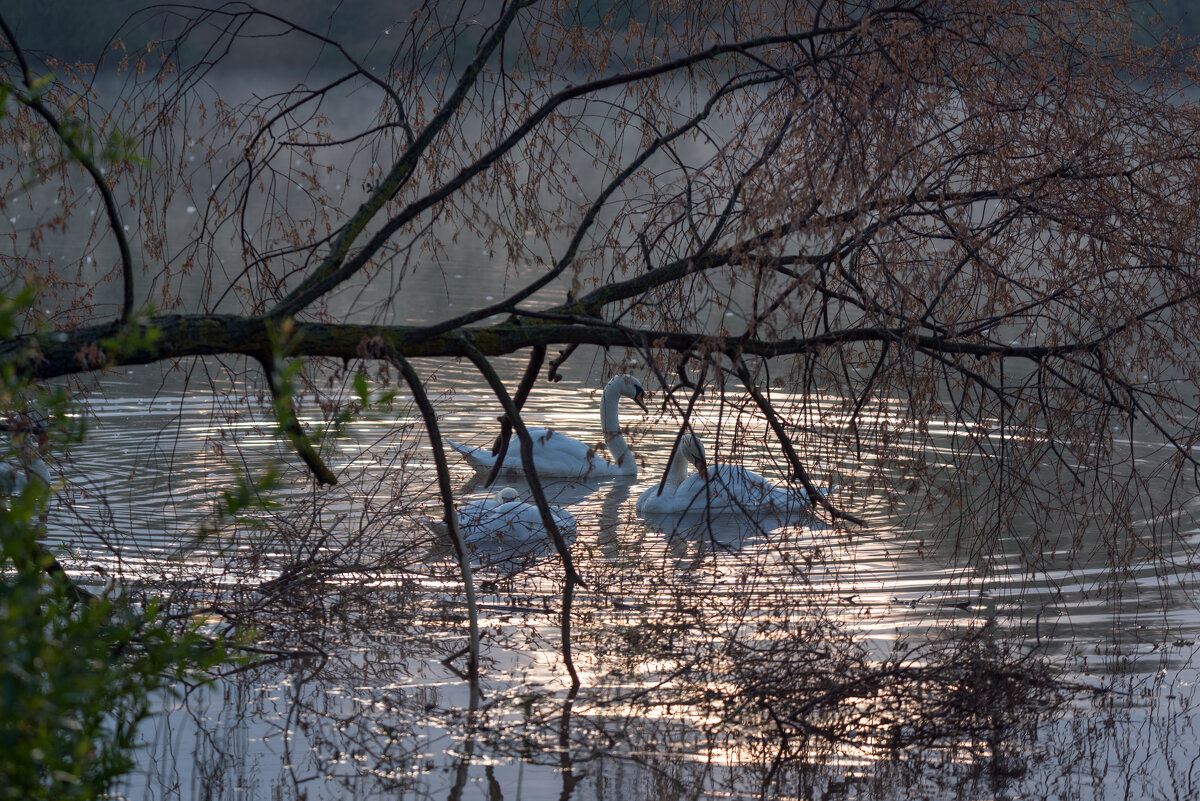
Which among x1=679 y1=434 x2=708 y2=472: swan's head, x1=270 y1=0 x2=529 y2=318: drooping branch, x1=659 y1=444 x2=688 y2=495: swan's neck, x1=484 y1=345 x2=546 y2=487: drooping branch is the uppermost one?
x1=270 y1=0 x2=529 y2=318: drooping branch

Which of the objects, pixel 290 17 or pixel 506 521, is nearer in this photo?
pixel 290 17

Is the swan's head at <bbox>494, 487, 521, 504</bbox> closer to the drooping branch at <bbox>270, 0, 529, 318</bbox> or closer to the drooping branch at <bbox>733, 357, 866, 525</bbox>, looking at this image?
the drooping branch at <bbox>270, 0, 529, 318</bbox>

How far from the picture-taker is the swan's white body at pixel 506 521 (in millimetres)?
7281

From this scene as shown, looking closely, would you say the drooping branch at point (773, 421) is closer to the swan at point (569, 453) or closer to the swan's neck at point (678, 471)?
the swan's neck at point (678, 471)

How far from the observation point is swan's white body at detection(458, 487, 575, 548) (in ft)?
23.9

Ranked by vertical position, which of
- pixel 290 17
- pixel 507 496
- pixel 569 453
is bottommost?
pixel 507 496

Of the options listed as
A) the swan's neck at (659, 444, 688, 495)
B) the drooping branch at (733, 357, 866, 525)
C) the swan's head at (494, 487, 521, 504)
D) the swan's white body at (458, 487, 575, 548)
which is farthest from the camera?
the swan's neck at (659, 444, 688, 495)

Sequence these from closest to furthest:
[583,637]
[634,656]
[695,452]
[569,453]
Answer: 1. [634,656]
2. [583,637]
3. [695,452]
4. [569,453]

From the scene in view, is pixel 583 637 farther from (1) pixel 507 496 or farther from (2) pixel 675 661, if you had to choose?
(1) pixel 507 496

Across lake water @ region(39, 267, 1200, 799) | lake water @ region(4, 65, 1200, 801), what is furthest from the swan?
lake water @ region(4, 65, 1200, 801)

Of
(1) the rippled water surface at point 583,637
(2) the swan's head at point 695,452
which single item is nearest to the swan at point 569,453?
(2) the swan's head at point 695,452

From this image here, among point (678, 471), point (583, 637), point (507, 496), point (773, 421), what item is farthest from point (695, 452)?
point (773, 421)

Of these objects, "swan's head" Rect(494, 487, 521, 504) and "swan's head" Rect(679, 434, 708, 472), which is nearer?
"swan's head" Rect(679, 434, 708, 472)

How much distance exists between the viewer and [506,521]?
23.9 ft
